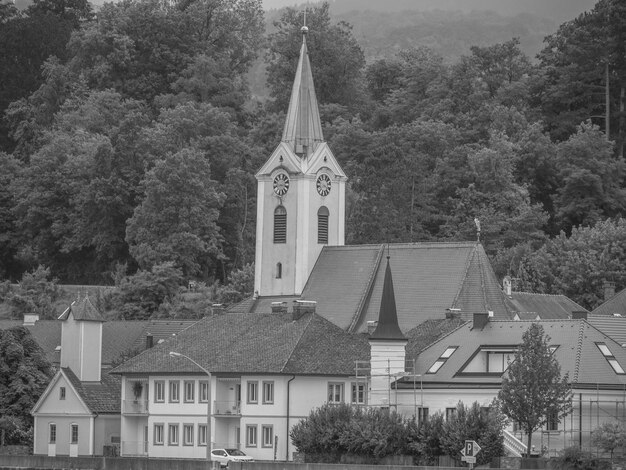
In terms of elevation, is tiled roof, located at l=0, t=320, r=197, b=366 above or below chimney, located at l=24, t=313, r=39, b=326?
below

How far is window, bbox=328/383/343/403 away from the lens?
9175 cm

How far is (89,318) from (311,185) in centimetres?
1516

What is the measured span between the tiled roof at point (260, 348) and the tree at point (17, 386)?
5392mm

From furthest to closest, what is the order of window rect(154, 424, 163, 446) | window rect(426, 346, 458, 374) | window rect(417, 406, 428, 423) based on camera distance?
window rect(154, 424, 163, 446) < window rect(426, 346, 458, 374) < window rect(417, 406, 428, 423)

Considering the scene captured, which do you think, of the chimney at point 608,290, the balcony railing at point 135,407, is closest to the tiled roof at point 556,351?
the balcony railing at point 135,407

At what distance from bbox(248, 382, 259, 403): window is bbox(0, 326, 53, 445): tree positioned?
12678mm

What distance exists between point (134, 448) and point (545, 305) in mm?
29318

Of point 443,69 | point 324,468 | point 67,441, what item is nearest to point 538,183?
point 443,69

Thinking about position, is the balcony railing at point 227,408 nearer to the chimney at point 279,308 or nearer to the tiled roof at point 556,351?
the tiled roof at point 556,351

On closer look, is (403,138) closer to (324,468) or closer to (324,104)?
(324,104)

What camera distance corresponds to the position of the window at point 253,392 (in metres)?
92.6

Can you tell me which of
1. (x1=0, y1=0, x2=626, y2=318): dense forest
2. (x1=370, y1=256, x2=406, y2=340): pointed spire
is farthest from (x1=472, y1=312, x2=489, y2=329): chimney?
(x1=0, y1=0, x2=626, y2=318): dense forest

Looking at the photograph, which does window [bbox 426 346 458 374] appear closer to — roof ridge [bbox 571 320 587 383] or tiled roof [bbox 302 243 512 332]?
roof ridge [bbox 571 320 587 383]

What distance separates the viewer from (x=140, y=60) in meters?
179
